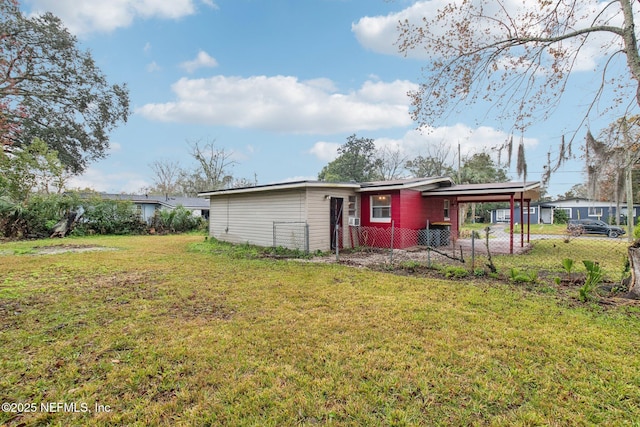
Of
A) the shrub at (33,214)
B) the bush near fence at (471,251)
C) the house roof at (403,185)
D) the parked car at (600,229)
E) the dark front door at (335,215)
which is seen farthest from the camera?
the parked car at (600,229)

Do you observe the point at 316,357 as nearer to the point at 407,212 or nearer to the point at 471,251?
the point at 471,251

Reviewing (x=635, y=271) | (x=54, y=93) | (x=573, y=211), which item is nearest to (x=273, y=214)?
(x=635, y=271)

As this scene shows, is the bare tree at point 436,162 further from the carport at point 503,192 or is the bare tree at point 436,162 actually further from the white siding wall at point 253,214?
the white siding wall at point 253,214

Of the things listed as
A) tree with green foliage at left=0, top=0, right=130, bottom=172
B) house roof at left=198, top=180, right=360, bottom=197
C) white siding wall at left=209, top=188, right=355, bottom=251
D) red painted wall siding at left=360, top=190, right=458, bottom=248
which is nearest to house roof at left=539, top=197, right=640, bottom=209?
red painted wall siding at left=360, top=190, right=458, bottom=248

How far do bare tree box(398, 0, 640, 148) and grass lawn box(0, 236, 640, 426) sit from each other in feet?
13.1

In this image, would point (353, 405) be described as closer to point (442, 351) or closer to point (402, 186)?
point (442, 351)

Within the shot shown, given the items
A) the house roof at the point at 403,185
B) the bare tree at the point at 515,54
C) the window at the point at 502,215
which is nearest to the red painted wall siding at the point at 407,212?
the house roof at the point at 403,185

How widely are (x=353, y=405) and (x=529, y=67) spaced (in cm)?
713

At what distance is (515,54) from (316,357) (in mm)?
7025

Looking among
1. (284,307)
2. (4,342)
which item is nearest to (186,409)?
(284,307)

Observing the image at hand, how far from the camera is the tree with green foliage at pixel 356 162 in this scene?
125 feet

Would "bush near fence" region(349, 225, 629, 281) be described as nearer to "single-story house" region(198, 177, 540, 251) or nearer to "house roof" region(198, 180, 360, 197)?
"single-story house" region(198, 177, 540, 251)

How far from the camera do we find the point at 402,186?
10.1m

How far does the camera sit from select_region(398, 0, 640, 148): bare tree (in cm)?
557
